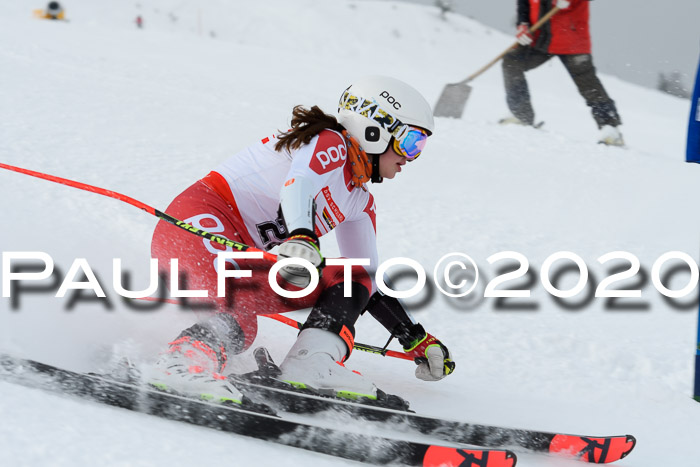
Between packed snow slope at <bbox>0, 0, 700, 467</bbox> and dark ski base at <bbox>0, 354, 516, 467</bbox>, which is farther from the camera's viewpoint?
packed snow slope at <bbox>0, 0, 700, 467</bbox>

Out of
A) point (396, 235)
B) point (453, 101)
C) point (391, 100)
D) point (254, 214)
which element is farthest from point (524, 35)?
point (254, 214)

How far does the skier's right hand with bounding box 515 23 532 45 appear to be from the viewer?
7.30 m

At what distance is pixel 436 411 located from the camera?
2.82m

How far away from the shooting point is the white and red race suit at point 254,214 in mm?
2637

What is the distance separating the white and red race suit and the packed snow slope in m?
0.35

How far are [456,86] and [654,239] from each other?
3395 millimetres

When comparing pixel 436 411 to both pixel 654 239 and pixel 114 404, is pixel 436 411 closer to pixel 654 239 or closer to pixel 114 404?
pixel 114 404

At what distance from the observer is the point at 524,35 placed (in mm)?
7309

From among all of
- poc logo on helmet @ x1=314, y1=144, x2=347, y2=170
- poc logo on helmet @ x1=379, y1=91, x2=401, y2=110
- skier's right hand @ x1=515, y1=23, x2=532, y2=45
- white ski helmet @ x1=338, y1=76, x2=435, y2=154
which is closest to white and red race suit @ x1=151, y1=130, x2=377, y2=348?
poc logo on helmet @ x1=314, y1=144, x2=347, y2=170

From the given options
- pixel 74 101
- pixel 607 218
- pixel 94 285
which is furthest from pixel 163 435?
pixel 74 101

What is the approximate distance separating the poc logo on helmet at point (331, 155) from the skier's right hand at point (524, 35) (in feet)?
17.0

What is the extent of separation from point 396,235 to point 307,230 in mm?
2520

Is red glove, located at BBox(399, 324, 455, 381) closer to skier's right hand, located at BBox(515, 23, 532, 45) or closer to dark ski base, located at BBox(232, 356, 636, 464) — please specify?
dark ski base, located at BBox(232, 356, 636, 464)

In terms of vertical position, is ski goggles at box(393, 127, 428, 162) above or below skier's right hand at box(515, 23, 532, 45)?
below
